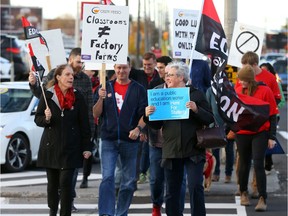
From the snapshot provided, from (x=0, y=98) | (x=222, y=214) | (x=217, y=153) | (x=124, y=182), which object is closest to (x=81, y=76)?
(x=124, y=182)

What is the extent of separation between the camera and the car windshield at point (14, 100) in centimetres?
1580

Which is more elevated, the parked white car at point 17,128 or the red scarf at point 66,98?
the red scarf at point 66,98

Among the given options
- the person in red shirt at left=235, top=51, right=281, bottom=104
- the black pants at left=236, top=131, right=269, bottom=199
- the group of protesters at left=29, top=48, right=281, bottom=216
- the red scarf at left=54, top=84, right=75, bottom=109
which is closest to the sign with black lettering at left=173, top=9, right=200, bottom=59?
the person in red shirt at left=235, top=51, right=281, bottom=104

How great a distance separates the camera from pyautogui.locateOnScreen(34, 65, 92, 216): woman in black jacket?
949 centimetres

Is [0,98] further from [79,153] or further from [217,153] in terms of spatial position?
[79,153]

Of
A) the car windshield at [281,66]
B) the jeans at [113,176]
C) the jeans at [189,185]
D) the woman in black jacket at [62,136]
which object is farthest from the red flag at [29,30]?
the car windshield at [281,66]

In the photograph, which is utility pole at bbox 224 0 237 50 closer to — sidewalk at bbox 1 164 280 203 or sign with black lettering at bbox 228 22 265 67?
sign with black lettering at bbox 228 22 265 67

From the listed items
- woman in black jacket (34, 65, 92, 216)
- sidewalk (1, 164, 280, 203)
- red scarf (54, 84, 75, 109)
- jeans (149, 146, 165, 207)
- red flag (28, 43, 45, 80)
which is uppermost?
red flag (28, 43, 45, 80)

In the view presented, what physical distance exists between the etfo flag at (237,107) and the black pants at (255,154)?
0.37 meters

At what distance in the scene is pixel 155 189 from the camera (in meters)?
10.5

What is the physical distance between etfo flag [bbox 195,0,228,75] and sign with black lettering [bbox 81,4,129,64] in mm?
882

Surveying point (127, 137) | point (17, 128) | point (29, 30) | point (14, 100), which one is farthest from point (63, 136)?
point (14, 100)

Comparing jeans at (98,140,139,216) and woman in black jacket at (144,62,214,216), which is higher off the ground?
woman in black jacket at (144,62,214,216)

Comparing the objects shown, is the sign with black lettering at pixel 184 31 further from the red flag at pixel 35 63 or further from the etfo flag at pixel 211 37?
the red flag at pixel 35 63
